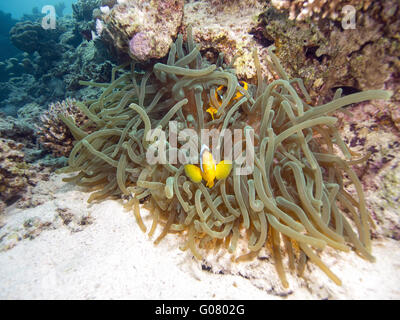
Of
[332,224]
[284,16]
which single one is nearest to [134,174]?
[332,224]

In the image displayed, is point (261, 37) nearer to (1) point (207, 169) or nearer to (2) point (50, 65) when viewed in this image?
(1) point (207, 169)

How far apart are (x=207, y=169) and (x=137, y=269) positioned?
879mm

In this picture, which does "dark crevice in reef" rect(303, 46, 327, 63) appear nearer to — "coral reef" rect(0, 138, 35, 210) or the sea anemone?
the sea anemone

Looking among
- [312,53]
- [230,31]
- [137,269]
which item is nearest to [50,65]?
[230,31]

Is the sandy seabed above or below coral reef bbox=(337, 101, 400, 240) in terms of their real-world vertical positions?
below

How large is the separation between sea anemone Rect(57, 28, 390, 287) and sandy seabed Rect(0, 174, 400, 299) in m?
0.11

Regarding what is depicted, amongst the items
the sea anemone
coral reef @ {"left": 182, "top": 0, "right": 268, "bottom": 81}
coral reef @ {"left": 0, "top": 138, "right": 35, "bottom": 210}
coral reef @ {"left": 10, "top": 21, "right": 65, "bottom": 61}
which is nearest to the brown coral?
coral reef @ {"left": 0, "top": 138, "right": 35, "bottom": 210}

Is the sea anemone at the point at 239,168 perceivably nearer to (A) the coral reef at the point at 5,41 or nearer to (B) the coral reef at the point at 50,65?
(B) the coral reef at the point at 50,65

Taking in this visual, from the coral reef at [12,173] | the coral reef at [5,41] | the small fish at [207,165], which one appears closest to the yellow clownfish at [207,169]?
the small fish at [207,165]

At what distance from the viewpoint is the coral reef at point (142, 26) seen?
222 cm

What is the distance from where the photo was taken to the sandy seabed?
153cm
